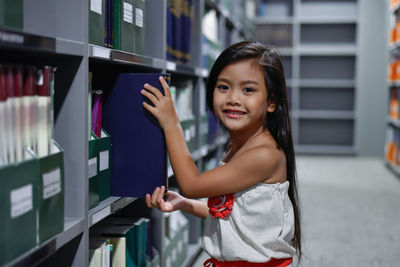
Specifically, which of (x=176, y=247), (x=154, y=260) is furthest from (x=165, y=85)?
(x=176, y=247)

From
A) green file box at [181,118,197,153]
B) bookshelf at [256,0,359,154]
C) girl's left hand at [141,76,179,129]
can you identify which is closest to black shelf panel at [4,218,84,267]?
girl's left hand at [141,76,179,129]

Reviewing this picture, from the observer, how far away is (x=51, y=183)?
1.00 m

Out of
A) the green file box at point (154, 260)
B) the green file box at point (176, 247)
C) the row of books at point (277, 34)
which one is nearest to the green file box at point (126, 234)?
the green file box at point (154, 260)

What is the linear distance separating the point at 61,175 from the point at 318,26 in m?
6.59

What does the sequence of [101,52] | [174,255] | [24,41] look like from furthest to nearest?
[174,255]
[101,52]
[24,41]

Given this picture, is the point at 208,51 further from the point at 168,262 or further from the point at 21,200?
the point at 21,200

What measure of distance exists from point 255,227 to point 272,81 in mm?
380

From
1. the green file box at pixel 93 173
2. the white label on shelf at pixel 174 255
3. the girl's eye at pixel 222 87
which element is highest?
the girl's eye at pixel 222 87

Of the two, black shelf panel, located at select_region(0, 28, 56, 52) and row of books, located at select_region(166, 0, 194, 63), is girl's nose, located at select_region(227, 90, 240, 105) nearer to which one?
black shelf panel, located at select_region(0, 28, 56, 52)

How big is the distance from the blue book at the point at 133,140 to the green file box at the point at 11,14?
0.43 metres

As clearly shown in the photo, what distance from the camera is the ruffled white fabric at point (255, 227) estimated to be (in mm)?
1284

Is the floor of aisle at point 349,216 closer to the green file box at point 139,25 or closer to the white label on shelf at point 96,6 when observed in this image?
the green file box at point 139,25

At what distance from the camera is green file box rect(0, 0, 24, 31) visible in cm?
88

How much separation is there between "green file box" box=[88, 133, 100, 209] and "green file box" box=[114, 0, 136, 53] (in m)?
0.30
